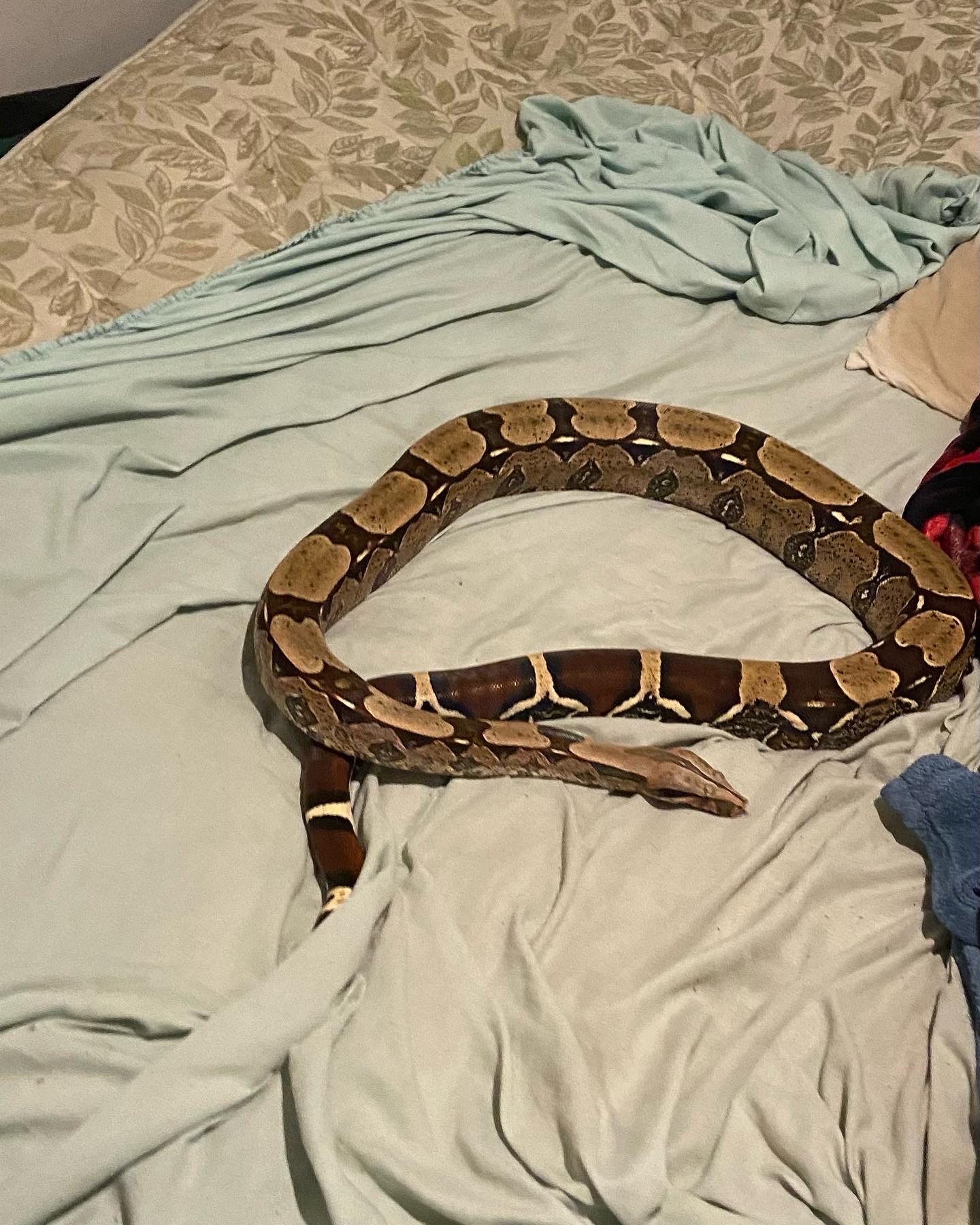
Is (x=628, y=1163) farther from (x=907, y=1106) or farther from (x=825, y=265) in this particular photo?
(x=825, y=265)

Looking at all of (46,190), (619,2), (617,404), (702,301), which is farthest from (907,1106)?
(619,2)

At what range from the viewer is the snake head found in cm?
187

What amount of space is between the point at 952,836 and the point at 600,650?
2.54ft

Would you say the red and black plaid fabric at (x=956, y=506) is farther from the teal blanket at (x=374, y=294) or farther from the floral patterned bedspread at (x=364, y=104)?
the floral patterned bedspread at (x=364, y=104)

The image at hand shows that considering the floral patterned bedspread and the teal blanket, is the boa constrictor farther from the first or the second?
the floral patterned bedspread

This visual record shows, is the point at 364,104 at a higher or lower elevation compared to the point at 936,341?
higher

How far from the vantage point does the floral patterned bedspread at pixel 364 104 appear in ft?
8.64

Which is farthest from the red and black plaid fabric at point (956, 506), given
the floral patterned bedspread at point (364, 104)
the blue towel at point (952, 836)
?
the floral patterned bedspread at point (364, 104)

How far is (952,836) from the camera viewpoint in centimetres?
178

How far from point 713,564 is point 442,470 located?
74 centimetres

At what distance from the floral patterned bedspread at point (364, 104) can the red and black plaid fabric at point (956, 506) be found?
4.67 feet

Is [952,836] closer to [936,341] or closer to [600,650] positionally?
[600,650]

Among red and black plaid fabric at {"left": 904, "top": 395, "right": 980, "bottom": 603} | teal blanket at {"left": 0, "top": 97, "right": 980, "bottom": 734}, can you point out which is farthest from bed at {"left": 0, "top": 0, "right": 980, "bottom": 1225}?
red and black plaid fabric at {"left": 904, "top": 395, "right": 980, "bottom": 603}

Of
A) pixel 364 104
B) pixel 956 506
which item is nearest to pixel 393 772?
pixel 956 506
